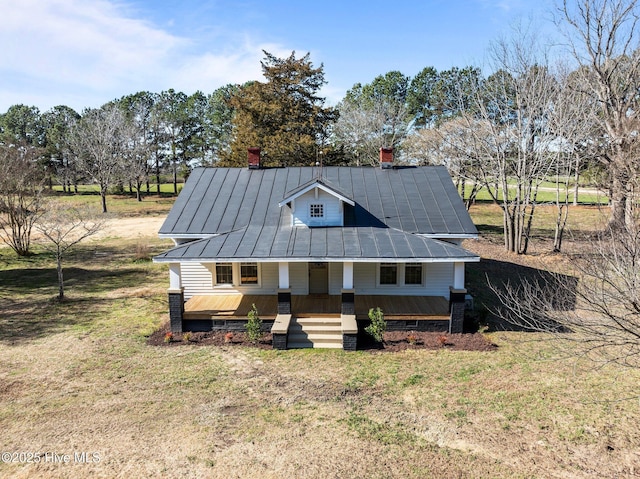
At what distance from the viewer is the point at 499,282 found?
20.1 m

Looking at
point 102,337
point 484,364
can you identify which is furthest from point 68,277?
point 484,364

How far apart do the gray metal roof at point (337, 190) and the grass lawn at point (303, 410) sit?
4.53 m

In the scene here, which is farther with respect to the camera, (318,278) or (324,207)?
(318,278)

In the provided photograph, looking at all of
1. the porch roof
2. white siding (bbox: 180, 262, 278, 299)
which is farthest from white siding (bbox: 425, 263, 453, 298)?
white siding (bbox: 180, 262, 278, 299)

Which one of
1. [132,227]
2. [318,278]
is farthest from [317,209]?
[132,227]

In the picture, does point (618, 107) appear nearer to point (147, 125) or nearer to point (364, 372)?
point (364, 372)

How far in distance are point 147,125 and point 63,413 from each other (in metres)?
60.1

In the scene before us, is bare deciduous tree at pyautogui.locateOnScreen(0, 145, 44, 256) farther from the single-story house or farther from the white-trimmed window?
the white-trimmed window

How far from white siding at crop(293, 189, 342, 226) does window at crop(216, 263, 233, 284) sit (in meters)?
3.46

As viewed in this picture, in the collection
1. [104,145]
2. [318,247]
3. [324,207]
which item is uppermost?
[104,145]

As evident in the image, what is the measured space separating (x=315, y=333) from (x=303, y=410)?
4.07 m

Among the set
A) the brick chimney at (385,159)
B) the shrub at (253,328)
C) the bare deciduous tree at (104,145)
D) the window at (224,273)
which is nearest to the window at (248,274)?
the window at (224,273)

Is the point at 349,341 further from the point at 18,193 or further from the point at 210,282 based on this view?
the point at 18,193

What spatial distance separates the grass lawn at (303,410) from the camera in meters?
7.79
